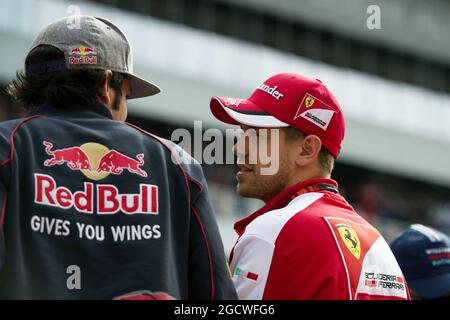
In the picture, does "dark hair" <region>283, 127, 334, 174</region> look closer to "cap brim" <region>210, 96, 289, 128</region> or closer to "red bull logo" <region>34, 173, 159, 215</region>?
"cap brim" <region>210, 96, 289, 128</region>

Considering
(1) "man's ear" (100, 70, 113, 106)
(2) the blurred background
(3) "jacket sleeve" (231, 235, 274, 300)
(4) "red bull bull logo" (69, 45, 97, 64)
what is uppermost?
(4) "red bull bull logo" (69, 45, 97, 64)

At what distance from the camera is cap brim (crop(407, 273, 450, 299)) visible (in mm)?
4191

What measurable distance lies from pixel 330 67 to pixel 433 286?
21.7m

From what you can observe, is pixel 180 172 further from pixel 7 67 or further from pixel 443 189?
pixel 443 189

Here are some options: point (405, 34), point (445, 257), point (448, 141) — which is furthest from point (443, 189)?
point (445, 257)

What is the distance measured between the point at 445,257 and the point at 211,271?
204 cm

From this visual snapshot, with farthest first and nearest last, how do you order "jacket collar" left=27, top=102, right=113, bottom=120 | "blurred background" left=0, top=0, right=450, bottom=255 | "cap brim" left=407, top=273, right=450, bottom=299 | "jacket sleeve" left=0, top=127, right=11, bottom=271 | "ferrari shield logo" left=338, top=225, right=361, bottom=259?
1. "blurred background" left=0, top=0, right=450, bottom=255
2. "cap brim" left=407, top=273, right=450, bottom=299
3. "ferrari shield logo" left=338, top=225, right=361, bottom=259
4. "jacket collar" left=27, top=102, right=113, bottom=120
5. "jacket sleeve" left=0, top=127, right=11, bottom=271

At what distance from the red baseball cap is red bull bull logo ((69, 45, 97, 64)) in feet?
3.16

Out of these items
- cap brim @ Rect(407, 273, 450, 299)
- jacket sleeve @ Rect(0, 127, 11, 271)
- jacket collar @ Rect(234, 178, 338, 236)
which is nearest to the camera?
jacket sleeve @ Rect(0, 127, 11, 271)

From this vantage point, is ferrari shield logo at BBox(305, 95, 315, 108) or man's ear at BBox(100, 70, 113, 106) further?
ferrari shield logo at BBox(305, 95, 315, 108)

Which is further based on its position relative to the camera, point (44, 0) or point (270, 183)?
point (44, 0)

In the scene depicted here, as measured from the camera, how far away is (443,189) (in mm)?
27922

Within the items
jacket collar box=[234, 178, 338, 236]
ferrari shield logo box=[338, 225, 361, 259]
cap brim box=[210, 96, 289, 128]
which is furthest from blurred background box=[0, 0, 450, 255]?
ferrari shield logo box=[338, 225, 361, 259]

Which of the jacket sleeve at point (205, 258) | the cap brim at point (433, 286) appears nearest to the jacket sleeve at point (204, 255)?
the jacket sleeve at point (205, 258)
